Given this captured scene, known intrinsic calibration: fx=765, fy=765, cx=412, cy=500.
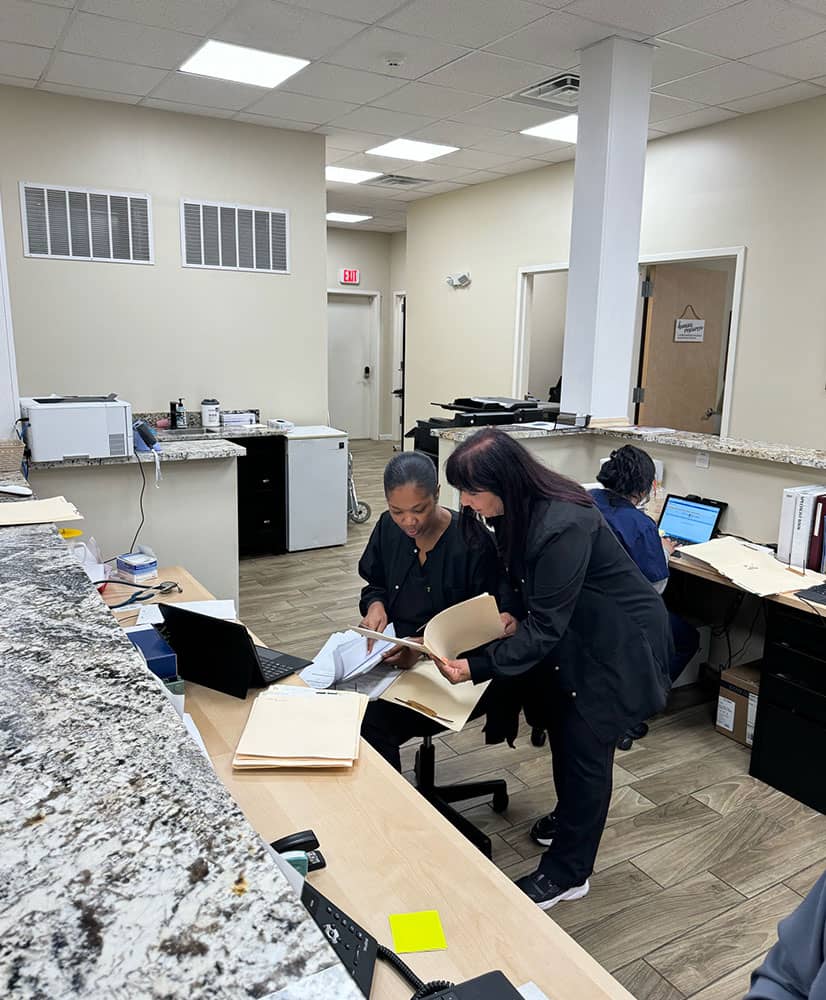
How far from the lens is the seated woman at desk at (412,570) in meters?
2.19

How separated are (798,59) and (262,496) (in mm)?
4077

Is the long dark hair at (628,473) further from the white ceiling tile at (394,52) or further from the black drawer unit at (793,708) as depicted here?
the white ceiling tile at (394,52)

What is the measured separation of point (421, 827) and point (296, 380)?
4.95 meters

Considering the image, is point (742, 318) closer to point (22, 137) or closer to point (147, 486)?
point (147, 486)

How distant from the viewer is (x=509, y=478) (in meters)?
1.94

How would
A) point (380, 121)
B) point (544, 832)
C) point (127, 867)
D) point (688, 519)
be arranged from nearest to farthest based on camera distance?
point (127, 867) → point (544, 832) → point (688, 519) → point (380, 121)

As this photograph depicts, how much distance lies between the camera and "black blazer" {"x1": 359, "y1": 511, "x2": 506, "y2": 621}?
7.47ft

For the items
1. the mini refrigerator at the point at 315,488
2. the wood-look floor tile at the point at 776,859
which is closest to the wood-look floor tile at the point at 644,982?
the wood-look floor tile at the point at 776,859

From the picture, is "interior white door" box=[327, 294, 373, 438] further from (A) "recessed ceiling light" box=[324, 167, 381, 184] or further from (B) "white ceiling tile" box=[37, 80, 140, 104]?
(B) "white ceiling tile" box=[37, 80, 140, 104]

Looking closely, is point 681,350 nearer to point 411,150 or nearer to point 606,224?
point 606,224

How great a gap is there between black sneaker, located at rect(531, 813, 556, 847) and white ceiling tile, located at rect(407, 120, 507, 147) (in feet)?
15.0

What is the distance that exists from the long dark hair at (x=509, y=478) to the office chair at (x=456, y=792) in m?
0.82

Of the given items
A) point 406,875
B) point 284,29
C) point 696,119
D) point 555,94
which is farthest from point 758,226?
point 406,875

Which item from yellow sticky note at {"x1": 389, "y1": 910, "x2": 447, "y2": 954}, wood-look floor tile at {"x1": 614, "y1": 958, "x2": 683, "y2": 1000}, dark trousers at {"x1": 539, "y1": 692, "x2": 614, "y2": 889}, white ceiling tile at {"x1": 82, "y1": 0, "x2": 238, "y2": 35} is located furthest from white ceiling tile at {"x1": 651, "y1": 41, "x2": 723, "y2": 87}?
yellow sticky note at {"x1": 389, "y1": 910, "x2": 447, "y2": 954}
